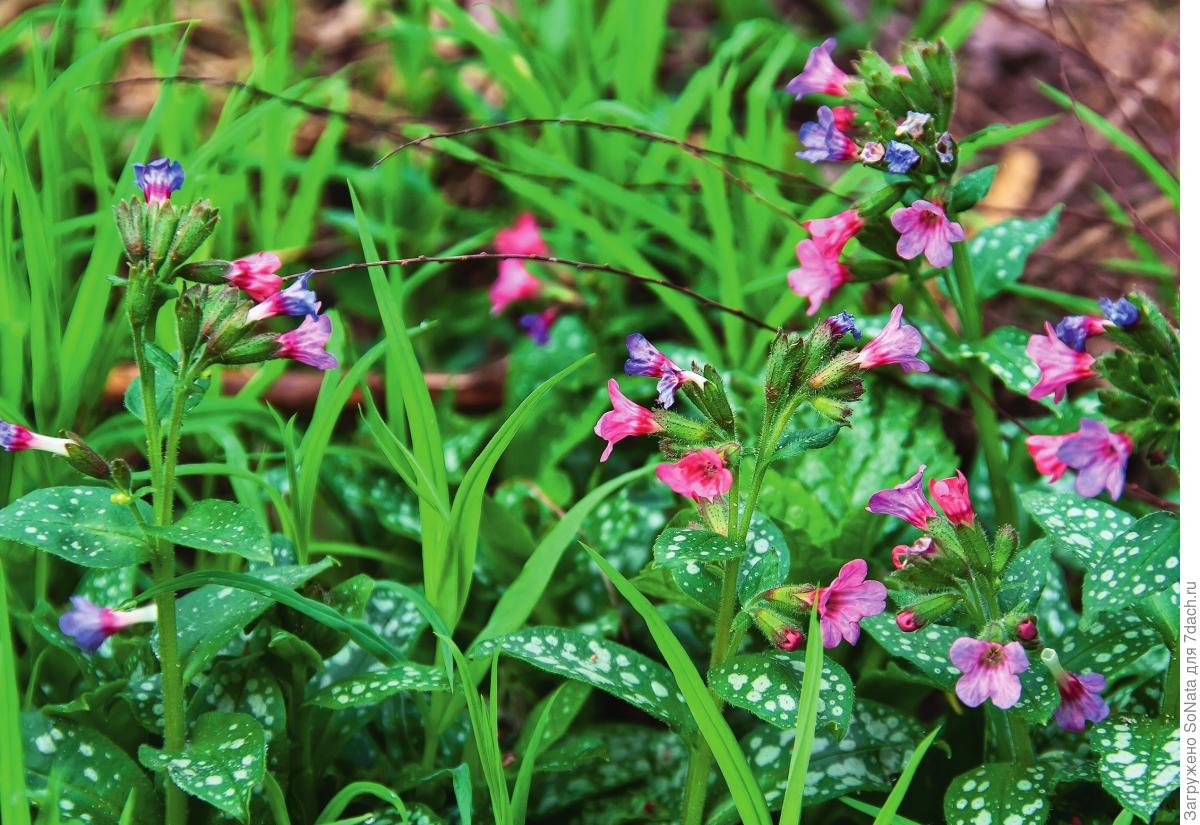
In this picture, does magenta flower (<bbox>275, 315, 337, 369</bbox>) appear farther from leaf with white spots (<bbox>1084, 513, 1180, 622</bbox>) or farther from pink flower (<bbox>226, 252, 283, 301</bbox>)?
leaf with white spots (<bbox>1084, 513, 1180, 622</bbox>)

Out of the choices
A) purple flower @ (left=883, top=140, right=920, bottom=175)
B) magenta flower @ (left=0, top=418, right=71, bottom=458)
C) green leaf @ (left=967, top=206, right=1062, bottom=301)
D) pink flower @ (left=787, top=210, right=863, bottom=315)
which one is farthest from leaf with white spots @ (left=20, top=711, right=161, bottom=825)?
green leaf @ (left=967, top=206, right=1062, bottom=301)

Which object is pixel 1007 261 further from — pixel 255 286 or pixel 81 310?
pixel 81 310

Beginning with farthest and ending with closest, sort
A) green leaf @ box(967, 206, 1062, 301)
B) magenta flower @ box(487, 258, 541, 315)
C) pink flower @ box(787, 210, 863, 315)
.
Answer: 1. magenta flower @ box(487, 258, 541, 315)
2. green leaf @ box(967, 206, 1062, 301)
3. pink flower @ box(787, 210, 863, 315)

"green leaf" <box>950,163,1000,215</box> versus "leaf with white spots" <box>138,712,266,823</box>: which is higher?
"green leaf" <box>950,163,1000,215</box>

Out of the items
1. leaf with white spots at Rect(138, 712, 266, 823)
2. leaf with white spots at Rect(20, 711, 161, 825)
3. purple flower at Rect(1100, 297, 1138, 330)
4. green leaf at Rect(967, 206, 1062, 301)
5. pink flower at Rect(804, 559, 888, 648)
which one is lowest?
leaf with white spots at Rect(20, 711, 161, 825)

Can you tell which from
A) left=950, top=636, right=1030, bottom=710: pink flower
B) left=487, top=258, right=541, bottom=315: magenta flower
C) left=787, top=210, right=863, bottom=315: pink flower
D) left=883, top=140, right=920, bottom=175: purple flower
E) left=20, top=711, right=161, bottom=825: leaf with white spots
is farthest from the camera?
left=487, top=258, right=541, bottom=315: magenta flower

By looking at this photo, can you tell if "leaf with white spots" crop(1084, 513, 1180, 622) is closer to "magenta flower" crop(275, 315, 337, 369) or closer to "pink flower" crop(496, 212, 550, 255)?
"magenta flower" crop(275, 315, 337, 369)

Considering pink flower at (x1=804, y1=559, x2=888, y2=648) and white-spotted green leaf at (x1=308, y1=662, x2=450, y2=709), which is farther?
white-spotted green leaf at (x1=308, y1=662, x2=450, y2=709)

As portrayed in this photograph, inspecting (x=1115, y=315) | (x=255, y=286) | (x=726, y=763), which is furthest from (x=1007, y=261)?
(x=255, y=286)
